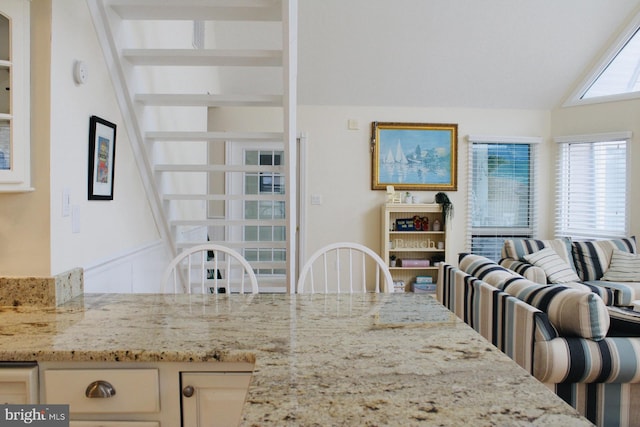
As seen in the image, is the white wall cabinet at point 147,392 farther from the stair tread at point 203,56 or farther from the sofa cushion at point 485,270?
the sofa cushion at point 485,270

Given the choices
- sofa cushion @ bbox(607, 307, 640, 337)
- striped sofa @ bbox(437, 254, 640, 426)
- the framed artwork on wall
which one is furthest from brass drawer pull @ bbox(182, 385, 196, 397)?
sofa cushion @ bbox(607, 307, 640, 337)

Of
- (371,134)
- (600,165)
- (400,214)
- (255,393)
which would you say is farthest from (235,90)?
(255,393)

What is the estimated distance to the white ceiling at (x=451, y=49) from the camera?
4.20 metres

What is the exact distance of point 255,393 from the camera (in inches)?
35.7

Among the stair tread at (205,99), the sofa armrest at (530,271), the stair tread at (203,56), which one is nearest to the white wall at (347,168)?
the sofa armrest at (530,271)

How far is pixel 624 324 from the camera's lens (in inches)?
78.4

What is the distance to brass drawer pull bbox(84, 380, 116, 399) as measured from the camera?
118 centimetres

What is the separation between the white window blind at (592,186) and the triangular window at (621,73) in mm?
504

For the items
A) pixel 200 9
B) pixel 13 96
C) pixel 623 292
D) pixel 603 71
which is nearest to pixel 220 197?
pixel 200 9

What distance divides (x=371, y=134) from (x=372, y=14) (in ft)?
4.49

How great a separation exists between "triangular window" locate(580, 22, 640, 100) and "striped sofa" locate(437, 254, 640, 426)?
12.7 feet

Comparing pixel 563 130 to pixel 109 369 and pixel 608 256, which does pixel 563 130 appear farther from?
pixel 109 369

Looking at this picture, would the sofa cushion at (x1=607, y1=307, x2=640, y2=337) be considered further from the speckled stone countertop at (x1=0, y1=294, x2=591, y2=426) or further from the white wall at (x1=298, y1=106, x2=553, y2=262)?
the white wall at (x1=298, y1=106, x2=553, y2=262)

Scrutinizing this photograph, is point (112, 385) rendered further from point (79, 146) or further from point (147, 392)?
point (79, 146)
